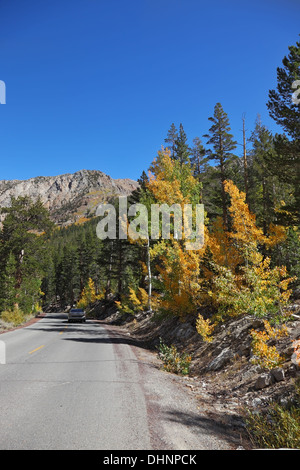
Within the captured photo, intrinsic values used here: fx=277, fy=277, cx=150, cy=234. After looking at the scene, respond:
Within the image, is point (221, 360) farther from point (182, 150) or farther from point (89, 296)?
point (89, 296)

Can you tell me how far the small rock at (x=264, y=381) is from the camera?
679 centimetres

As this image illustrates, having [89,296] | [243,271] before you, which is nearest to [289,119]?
[243,271]

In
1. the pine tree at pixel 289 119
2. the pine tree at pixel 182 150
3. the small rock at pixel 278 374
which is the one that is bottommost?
the small rock at pixel 278 374

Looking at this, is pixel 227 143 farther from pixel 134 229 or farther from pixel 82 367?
pixel 82 367

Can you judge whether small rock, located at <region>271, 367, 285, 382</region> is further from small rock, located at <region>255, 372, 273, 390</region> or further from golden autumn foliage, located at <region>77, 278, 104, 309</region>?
golden autumn foliage, located at <region>77, 278, 104, 309</region>

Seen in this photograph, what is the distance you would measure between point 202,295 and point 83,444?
10.9 metres

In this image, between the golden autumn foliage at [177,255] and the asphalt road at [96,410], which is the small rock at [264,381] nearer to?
the asphalt road at [96,410]

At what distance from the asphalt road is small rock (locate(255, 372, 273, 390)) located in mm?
1754

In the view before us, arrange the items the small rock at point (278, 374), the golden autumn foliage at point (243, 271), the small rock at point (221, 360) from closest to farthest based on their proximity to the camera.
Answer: the small rock at point (278, 374), the golden autumn foliage at point (243, 271), the small rock at point (221, 360)

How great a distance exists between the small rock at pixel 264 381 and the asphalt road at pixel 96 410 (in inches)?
69.1

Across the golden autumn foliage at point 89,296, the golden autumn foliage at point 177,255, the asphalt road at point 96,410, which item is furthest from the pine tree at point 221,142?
the golden autumn foliage at point 89,296

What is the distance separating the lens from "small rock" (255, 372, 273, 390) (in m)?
6.79

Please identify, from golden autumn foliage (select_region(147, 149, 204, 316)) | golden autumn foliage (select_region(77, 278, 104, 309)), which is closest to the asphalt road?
golden autumn foliage (select_region(147, 149, 204, 316))

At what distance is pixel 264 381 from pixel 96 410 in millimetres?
4171
